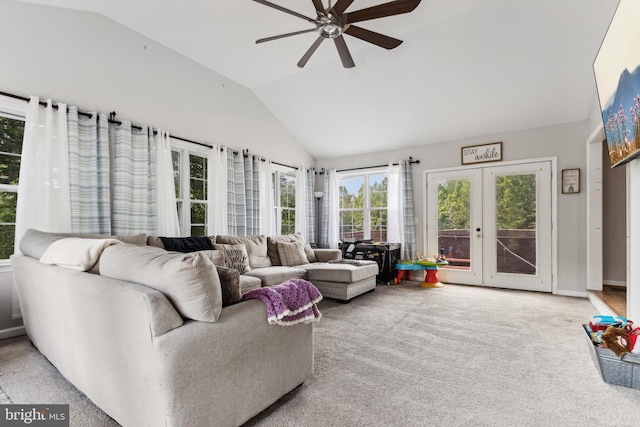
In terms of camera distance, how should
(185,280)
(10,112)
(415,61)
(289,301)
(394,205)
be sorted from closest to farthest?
(185,280) < (289,301) < (10,112) < (415,61) < (394,205)

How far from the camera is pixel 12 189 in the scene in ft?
9.59

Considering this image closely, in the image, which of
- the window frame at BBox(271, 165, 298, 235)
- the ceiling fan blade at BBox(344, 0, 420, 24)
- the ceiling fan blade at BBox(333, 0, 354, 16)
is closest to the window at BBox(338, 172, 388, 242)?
the window frame at BBox(271, 165, 298, 235)

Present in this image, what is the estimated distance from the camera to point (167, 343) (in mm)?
1214

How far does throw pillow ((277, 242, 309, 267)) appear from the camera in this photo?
4484 mm

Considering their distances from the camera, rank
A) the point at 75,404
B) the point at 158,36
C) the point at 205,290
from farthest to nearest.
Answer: the point at 158,36 < the point at 75,404 < the point at 205,290

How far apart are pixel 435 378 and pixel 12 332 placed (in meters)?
3.66

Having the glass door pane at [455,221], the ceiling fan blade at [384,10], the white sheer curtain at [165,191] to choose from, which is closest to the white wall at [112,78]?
the white sheer curtain at [165,191]

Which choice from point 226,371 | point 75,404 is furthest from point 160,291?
point 75,404

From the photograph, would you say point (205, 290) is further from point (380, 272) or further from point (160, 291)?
point (380, 272)

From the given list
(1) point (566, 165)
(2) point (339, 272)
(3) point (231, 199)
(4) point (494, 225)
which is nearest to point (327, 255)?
(2) point (339, 272)

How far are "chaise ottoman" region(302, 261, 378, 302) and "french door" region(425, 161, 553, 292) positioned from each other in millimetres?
1835

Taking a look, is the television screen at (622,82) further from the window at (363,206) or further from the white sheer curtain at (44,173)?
the white sheer curtain at (44,173)

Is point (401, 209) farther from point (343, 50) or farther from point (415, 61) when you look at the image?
point (343, 50)

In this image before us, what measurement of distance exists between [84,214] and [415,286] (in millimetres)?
4585
